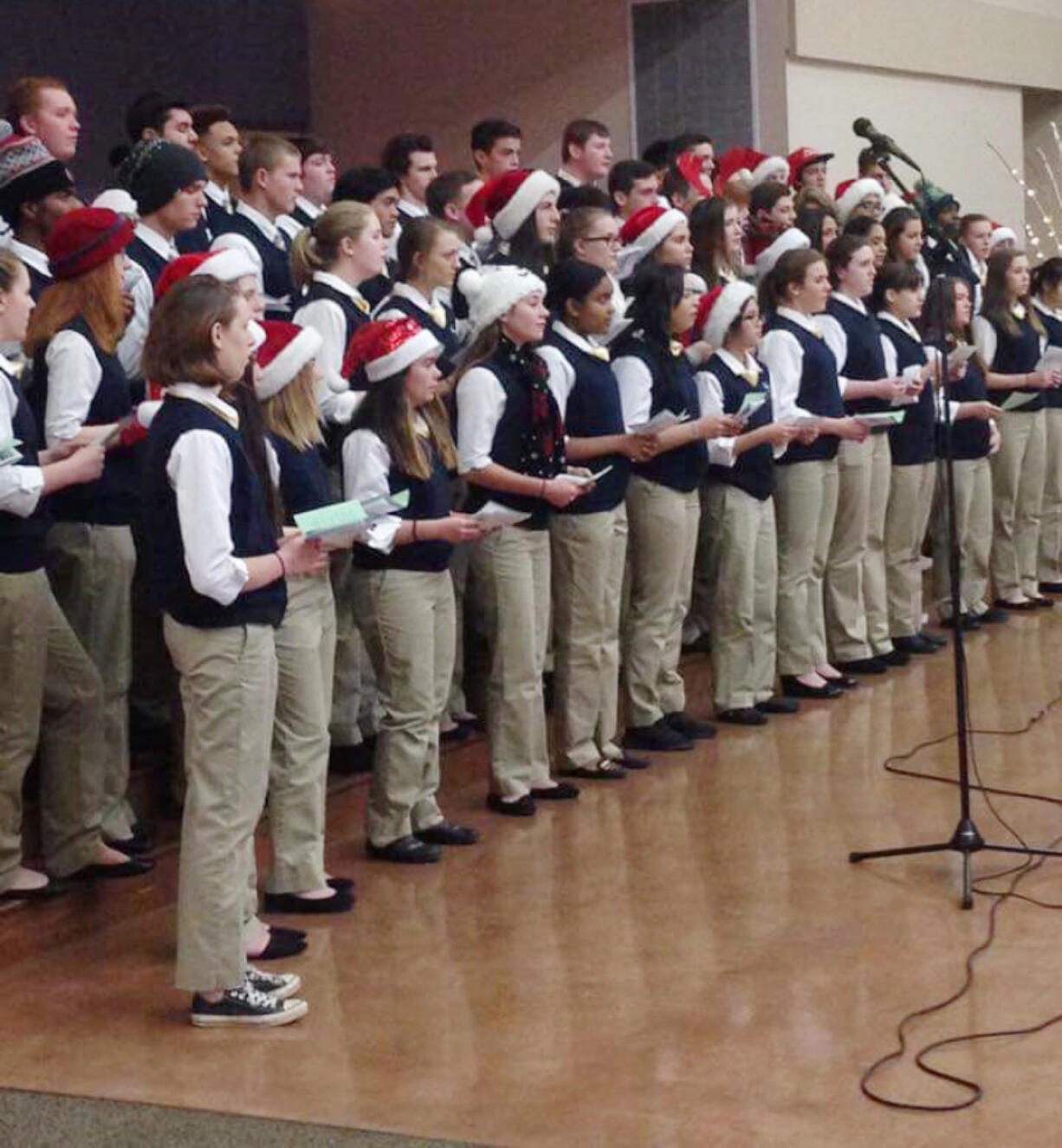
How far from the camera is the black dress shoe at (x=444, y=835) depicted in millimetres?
5793

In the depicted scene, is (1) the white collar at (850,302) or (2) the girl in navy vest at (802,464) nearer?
(2) the girl in navy vest at (802,464)

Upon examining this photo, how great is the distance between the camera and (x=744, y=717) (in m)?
7.18

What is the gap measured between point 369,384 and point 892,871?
5.77 feet

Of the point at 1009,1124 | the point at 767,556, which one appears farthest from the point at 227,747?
the point at 767,556

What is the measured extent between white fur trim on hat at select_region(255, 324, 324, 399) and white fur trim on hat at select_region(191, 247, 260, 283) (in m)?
0.19

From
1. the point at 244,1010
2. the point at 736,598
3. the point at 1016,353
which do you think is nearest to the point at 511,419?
the point at 736,598

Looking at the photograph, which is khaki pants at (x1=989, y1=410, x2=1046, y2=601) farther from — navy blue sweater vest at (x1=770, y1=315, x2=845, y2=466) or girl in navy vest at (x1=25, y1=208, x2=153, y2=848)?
girl in navy vest at (x1=25, y1=208, x2=153, y2=848)

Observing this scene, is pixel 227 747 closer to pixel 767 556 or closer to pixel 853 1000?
pixel 853 1000

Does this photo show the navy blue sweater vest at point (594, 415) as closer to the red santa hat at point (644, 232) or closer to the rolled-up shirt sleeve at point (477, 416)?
the rolled-up shirt sleeve at point (477, 416)

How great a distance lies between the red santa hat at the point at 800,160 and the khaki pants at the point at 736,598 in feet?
9.77

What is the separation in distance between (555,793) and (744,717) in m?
1.13

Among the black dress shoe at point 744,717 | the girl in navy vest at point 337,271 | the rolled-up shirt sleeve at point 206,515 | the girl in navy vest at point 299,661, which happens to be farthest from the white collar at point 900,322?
the rolled-up shirt sleeve at point 206,515

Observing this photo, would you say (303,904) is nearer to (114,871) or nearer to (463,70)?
(114,871)

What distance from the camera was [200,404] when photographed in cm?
440
